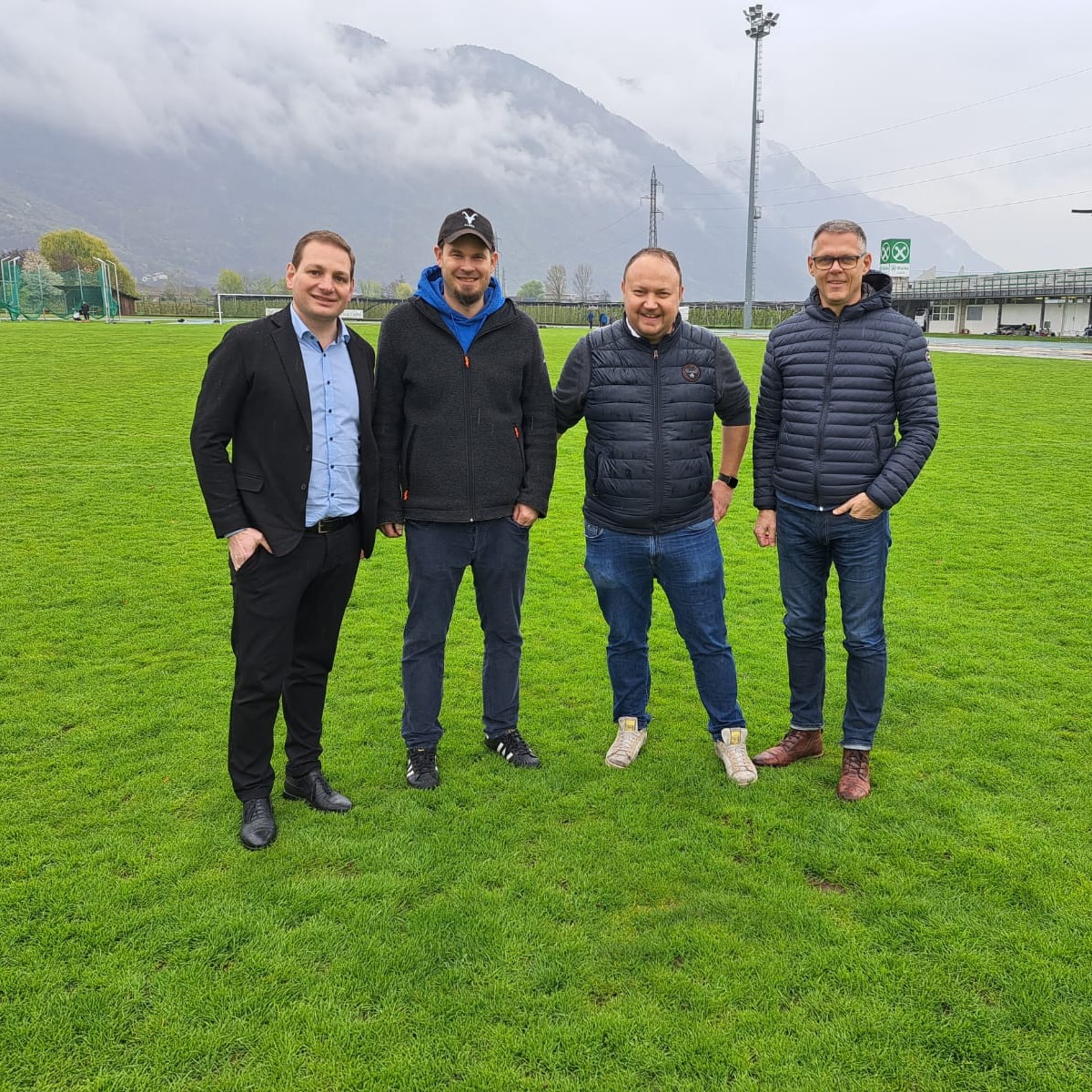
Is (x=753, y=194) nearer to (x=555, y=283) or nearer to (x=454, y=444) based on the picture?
(x=454, y=444)

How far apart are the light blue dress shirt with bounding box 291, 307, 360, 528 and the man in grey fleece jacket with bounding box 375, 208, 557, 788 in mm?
207

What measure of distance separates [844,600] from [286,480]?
8.40 ft

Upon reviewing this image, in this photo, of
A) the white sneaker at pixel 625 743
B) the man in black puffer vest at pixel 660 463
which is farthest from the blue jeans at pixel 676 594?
the white sneaker at pixel 625 743

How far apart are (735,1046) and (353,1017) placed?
1.17m

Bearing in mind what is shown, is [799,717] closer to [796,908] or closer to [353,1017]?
[796,908]

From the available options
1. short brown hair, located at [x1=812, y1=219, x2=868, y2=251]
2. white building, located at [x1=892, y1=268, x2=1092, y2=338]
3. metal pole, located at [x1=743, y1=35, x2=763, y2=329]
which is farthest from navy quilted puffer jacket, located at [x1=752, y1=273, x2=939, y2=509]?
white building, located at [x1=892, y1=268, x2=1092, y2=338]

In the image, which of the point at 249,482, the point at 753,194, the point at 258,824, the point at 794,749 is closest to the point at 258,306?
the point at 753,194

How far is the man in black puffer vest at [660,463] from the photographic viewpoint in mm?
3867

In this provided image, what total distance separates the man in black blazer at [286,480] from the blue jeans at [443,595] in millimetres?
306

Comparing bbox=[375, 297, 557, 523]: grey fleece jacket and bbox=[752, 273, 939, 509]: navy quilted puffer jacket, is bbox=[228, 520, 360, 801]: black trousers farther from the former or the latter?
bbox=[752, 273, 939, 509]: navy quilted puffer jacket

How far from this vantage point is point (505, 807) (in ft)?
12.8

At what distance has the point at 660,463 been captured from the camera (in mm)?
3916

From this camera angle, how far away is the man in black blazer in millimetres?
3301

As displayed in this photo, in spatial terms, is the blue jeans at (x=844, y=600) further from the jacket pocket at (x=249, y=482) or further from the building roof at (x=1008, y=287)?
the building roof at (x=1008, y=287)
